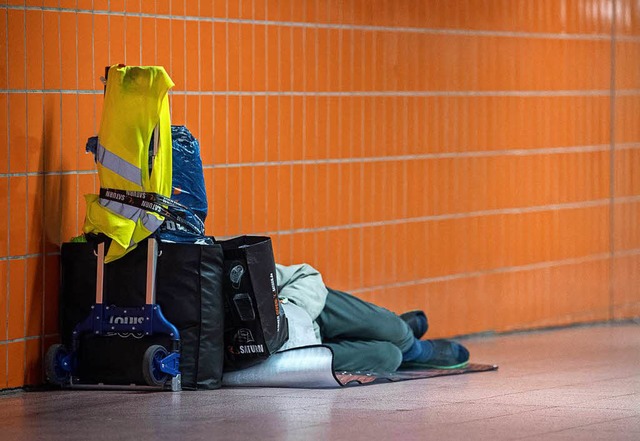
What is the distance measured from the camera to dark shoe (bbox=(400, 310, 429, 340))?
24.6ft

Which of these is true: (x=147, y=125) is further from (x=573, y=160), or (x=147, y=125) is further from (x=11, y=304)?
(x=573, y=160)

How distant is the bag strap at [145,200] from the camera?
20.1 feet

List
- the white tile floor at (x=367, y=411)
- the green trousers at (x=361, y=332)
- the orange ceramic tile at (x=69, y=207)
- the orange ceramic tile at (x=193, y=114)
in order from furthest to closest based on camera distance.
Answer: the orange ceramic tile at (x=193, y=114) < the green trousers at (x=361, y=332) < the orange ceramic tile at (x=69, y=207) < the white tile floor at (x=367, y=411)

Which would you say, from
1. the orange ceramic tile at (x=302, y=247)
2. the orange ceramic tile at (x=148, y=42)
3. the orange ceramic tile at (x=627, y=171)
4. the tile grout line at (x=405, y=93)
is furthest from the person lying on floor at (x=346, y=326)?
the orange ceramic tile at (x=627, y=171)

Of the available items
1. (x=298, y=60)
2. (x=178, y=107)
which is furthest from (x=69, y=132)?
(x=298, y=60)

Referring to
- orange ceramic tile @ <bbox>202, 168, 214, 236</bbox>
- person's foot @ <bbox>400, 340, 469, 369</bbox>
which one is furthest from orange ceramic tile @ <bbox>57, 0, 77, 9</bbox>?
person's foot @ <bbox>400, 340, 469, 369</bbox>

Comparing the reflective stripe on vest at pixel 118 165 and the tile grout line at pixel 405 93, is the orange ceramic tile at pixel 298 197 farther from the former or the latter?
the reflective stripe on vest at pixel 118 165

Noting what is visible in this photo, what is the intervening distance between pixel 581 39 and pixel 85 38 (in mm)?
3620

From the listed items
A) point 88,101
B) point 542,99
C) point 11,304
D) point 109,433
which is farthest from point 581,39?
point 109,433

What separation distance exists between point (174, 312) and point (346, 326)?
104 cm

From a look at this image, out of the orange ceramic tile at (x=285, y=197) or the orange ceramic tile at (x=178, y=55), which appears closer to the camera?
the orange ceramic tile at (x=178, y=55)

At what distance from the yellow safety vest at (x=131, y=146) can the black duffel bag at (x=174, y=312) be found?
0.28ft

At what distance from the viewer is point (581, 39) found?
9.16 metres

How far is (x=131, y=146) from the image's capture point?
6.13 metres
